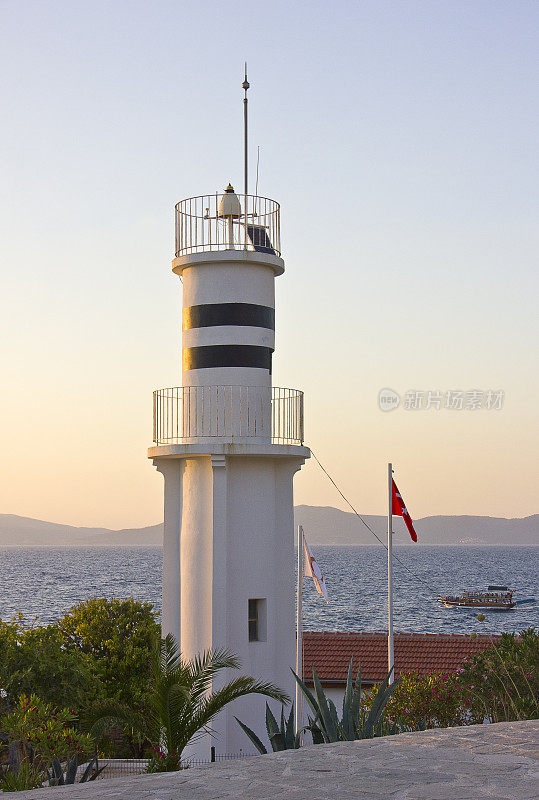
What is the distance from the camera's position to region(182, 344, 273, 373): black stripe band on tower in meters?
20.0

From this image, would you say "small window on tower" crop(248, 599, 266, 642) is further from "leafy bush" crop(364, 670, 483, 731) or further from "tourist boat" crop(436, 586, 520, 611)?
"tourist boat" crop(436, 586, 520, 611)

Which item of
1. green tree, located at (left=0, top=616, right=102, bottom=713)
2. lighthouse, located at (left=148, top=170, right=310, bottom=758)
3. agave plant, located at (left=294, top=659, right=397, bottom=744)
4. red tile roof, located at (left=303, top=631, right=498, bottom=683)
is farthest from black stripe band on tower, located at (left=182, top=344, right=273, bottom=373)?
red tile roof, located at (left=303, top=631, right=498, bottom=683)

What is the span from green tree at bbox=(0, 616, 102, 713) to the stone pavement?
10550mm

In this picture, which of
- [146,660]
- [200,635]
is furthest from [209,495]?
[146,660]

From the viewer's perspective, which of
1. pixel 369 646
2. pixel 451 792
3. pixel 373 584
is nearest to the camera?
pixel 451 792

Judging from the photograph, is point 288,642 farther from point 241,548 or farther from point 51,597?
point 51,597

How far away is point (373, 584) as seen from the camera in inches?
5581

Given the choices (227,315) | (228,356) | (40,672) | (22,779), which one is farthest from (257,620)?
(22,779)

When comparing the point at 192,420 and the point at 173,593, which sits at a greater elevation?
the point at 192,420

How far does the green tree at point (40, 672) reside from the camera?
59.9 ft

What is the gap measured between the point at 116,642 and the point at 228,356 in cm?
798

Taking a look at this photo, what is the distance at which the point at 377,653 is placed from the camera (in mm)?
31609

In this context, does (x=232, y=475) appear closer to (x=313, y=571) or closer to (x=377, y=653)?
(x=313, y=571)

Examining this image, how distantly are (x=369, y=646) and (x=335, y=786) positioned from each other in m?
25.6
